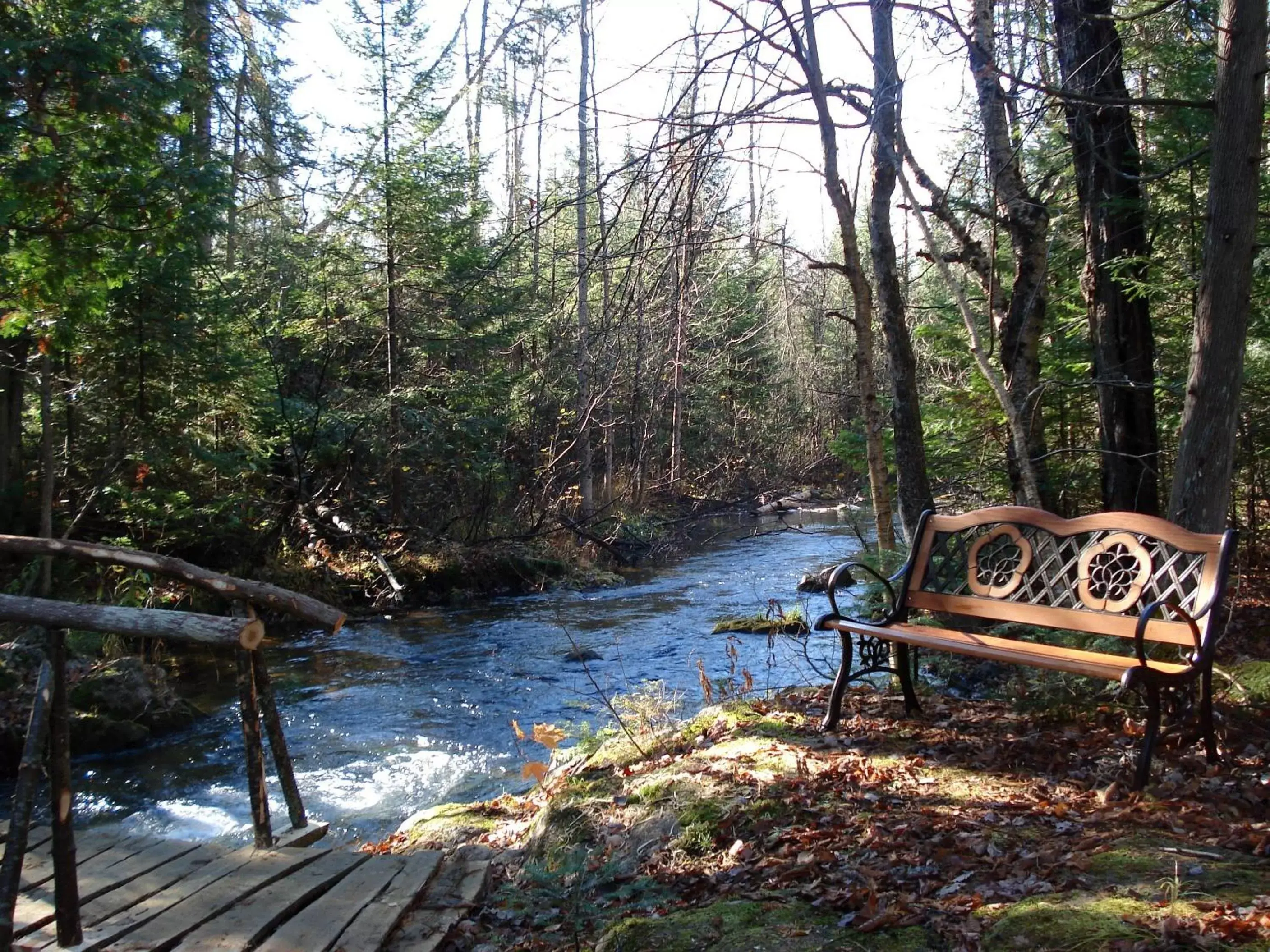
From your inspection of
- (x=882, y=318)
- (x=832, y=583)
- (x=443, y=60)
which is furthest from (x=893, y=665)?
(x=443, y=60)

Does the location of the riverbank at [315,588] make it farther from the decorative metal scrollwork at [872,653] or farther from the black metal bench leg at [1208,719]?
the black metal bench leg at [1208,719]

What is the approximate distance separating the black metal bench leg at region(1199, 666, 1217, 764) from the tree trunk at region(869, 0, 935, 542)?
2.13 meters

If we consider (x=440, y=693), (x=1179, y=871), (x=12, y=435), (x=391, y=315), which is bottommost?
(x=440, y=693)

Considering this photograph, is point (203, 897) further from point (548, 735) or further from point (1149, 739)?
point (1149, 739)

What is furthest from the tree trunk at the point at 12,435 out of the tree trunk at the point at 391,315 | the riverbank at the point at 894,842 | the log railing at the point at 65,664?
the log railing at the point at 65,664

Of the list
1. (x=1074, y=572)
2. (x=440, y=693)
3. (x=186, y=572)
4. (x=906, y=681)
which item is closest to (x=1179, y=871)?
(x=1074, y=572)

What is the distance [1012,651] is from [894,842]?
4.48ft

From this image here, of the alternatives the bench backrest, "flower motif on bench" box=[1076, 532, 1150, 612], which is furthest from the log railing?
"flower motif on bench" box=[1076, 532, 1150, 612]

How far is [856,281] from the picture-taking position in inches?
271

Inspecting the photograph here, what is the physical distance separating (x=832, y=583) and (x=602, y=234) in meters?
2.35

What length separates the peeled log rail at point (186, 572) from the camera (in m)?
3.54

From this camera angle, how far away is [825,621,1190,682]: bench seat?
14.1 feet

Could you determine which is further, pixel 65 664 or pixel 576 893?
pixel 576 893

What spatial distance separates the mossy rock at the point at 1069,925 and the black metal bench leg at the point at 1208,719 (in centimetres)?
169
